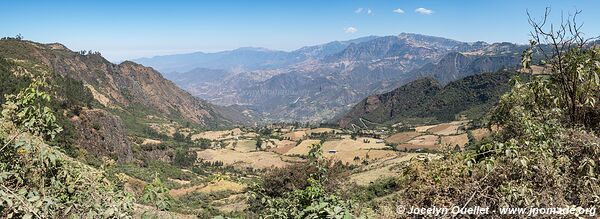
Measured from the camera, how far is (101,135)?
78.6 meters

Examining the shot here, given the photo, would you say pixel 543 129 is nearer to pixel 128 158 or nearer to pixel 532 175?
pixel 532 175

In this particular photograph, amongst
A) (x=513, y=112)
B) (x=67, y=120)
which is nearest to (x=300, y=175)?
(x=513, y=112)

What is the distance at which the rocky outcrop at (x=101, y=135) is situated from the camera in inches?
2923

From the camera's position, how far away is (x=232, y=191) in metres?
59.1

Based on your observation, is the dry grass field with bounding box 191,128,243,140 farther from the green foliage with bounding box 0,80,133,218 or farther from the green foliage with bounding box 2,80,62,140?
the green foliage with bounding box 0,80,133,218

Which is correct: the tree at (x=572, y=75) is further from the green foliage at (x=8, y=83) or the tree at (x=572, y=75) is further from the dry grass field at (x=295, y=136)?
the dry grass field at (x=295, y=136)

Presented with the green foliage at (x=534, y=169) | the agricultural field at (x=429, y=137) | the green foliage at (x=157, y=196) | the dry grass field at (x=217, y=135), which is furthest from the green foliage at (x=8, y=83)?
the agricultural field at (x=429, y=137)

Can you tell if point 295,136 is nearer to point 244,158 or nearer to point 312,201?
point 244,158

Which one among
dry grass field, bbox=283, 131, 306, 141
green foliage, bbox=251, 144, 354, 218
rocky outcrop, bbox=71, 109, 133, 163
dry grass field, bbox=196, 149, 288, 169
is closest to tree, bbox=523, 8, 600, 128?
green foliage, bbox=251, 144, 354, 218

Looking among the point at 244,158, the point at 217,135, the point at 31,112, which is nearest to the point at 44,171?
the point at 31,112

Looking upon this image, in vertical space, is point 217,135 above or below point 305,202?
below

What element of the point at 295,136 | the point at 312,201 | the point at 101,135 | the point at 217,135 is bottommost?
the point at 217,135

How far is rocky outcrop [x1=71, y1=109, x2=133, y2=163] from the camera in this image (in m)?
74.2

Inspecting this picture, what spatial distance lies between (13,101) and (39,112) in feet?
1.63
